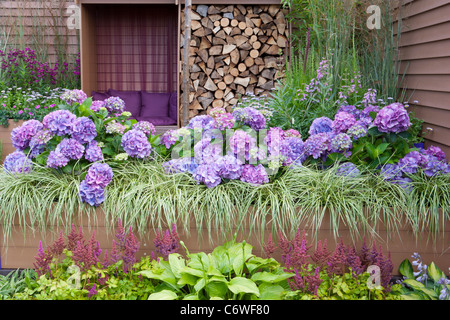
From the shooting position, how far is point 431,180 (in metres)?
2.59

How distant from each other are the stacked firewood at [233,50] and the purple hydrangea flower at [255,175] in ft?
10.2

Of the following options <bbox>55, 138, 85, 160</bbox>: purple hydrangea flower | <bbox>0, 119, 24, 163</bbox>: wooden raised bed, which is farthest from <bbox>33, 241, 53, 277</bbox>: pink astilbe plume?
<bbox>0, 119, 24, 163</bbox>: wooden raised bed

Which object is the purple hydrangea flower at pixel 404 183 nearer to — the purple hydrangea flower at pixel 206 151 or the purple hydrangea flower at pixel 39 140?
the purple hydrangea flower at pixel 206 151

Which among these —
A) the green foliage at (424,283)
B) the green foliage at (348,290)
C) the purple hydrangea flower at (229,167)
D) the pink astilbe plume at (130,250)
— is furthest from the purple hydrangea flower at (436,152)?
the pink astilbe plume at (130,250)

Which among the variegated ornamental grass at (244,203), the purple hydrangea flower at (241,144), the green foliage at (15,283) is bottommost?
the green foliage at (15,283)

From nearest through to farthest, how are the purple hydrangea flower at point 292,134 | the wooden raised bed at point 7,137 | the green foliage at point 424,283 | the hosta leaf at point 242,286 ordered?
the hosta leaf at point 242,286 < the green foliage at point 424,283 < the purple hydrangea flower at point 292,134 < the wooden raised bed at point 7,137

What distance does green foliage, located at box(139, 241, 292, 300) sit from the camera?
6.51 feet

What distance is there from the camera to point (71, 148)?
2527mm

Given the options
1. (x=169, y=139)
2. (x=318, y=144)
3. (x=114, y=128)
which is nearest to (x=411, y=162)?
(x=318, y=144)

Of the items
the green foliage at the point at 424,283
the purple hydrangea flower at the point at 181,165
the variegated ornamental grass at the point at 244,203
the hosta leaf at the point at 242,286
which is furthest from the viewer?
the purple hydrangea flower at the point at 181,165

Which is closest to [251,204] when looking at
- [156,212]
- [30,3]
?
[156,212]

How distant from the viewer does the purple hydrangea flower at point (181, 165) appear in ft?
8.57

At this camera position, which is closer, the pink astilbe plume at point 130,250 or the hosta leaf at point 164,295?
the hosta leaf at point 164,295
